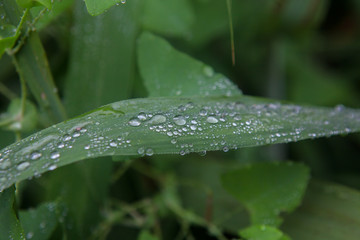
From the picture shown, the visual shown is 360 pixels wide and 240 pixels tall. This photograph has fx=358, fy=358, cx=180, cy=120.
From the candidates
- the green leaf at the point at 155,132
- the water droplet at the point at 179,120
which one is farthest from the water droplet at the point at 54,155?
the water droplet at the point at 179,120

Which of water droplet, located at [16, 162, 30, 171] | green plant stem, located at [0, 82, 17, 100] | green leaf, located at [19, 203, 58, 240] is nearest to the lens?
water droplet, located at [16, 162, 30, 171]

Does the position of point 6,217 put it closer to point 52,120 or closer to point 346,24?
point 52,120

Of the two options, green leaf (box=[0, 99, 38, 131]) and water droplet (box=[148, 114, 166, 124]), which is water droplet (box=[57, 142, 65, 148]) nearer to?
water droplet (box=[148, 114, 166, 124])

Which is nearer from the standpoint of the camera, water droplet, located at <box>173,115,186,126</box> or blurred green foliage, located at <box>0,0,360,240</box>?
water droplet, located at <box>173,115,186,126</box>

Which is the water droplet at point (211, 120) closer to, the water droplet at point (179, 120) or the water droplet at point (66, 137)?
the water droplet at point (179, 120)

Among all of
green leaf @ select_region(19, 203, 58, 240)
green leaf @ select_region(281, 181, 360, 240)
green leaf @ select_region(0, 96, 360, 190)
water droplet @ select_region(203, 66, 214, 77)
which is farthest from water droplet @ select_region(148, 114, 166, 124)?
green leaf @ select_region(281, 181, 360, 240)

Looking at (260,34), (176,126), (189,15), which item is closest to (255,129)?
(176,126)

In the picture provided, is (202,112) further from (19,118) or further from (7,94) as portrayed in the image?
(7,94)
